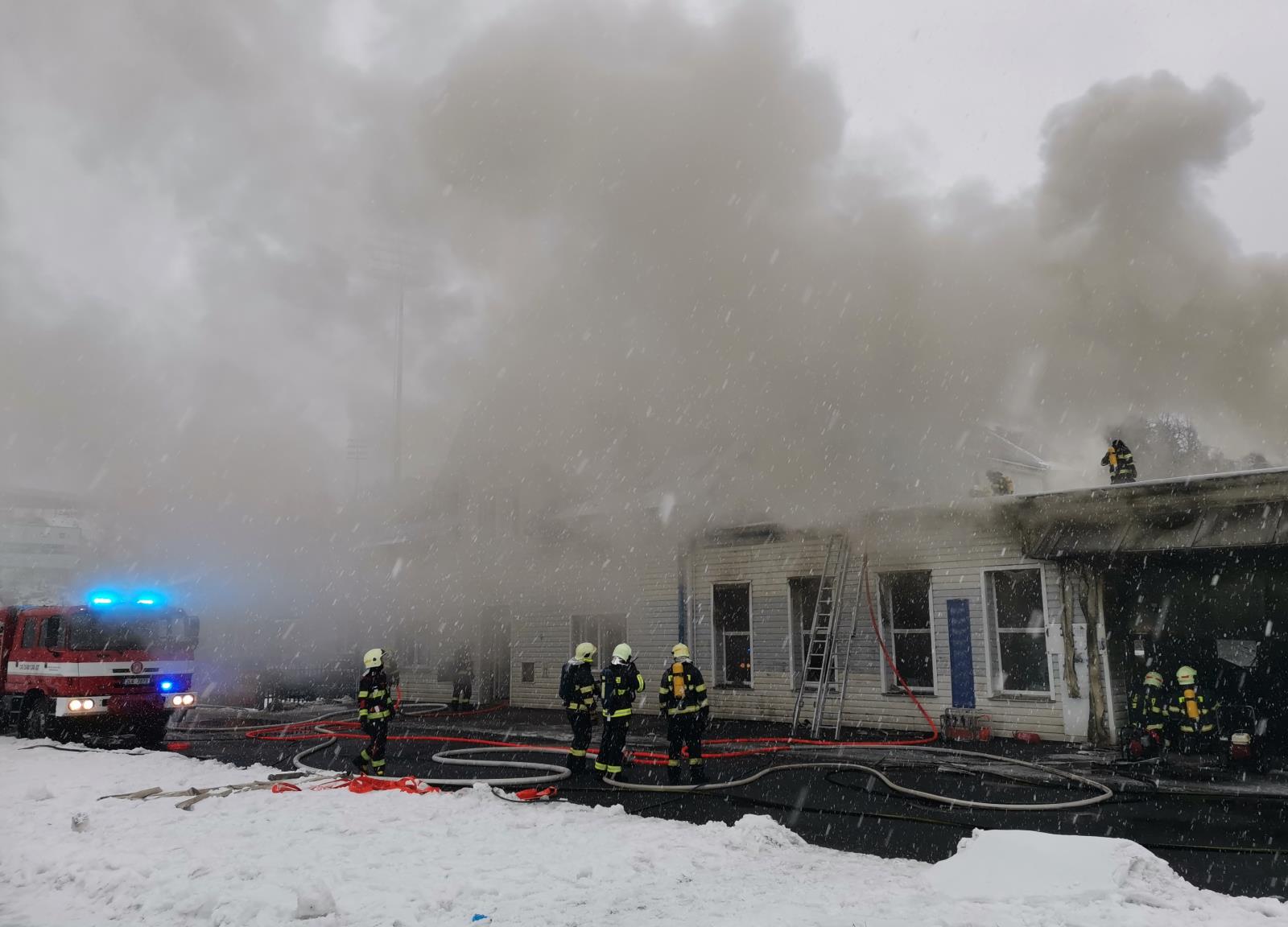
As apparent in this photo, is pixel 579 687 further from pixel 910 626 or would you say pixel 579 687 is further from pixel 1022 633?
pixel 1022 633

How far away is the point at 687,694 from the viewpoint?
928 cm

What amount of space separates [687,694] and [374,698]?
3725 millimetres

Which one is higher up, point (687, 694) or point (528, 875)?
point (687, 694)

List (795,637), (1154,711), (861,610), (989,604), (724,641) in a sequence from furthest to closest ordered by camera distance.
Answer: (724,641), (795,637), (861,610), (989,604), (1154,711)

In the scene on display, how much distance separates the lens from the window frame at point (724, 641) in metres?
15.5

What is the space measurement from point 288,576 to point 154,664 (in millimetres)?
6268

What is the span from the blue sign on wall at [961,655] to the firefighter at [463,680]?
10.3 m

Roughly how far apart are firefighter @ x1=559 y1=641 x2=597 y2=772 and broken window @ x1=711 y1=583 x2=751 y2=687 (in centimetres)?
628

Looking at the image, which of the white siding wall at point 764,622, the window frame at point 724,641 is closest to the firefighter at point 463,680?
the white siding wall at point 764,622

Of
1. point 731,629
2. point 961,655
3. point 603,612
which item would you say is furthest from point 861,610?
point 603,612

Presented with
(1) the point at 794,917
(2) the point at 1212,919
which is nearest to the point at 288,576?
(1) the point at 794,917

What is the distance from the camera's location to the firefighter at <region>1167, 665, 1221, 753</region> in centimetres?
1028

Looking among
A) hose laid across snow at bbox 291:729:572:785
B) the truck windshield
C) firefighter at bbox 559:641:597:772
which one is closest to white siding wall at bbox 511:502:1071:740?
hose laid across snow at bbox 291:729:572:785

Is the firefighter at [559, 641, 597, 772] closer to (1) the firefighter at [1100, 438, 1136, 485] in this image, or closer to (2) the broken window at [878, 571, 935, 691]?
(2) the broken window at [878, 571, 935, 691]
